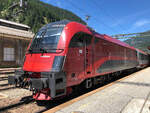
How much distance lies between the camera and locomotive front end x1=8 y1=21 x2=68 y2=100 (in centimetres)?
395

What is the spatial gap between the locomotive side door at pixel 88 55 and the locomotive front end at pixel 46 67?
4.22ft

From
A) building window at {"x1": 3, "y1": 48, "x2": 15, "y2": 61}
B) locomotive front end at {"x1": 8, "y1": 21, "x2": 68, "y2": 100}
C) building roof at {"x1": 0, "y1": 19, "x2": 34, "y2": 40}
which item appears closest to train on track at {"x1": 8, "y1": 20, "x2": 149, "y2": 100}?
locomotive front end at {"x1": 8, "y1": 21, "x2": 68, "y2": 100}

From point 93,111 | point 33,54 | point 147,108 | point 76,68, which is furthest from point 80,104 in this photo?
point 33,54

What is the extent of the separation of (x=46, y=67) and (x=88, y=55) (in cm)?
217

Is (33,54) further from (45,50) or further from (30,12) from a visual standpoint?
(30,12)

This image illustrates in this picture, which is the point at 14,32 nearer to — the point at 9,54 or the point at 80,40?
the point at 9,54

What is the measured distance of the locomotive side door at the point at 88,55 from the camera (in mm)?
5632

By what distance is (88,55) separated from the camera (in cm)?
579

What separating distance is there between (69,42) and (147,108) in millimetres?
3305

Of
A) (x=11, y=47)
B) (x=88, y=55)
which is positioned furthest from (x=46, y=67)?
(x=11, y=47)

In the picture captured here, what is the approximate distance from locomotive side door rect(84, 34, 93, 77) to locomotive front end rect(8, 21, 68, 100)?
1285 mm

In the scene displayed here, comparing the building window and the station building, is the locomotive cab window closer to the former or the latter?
the station building

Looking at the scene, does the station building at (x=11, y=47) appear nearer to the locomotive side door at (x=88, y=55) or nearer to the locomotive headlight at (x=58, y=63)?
the locomotive side door at (x=88, y=55)

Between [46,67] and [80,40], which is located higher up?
[80,40]
